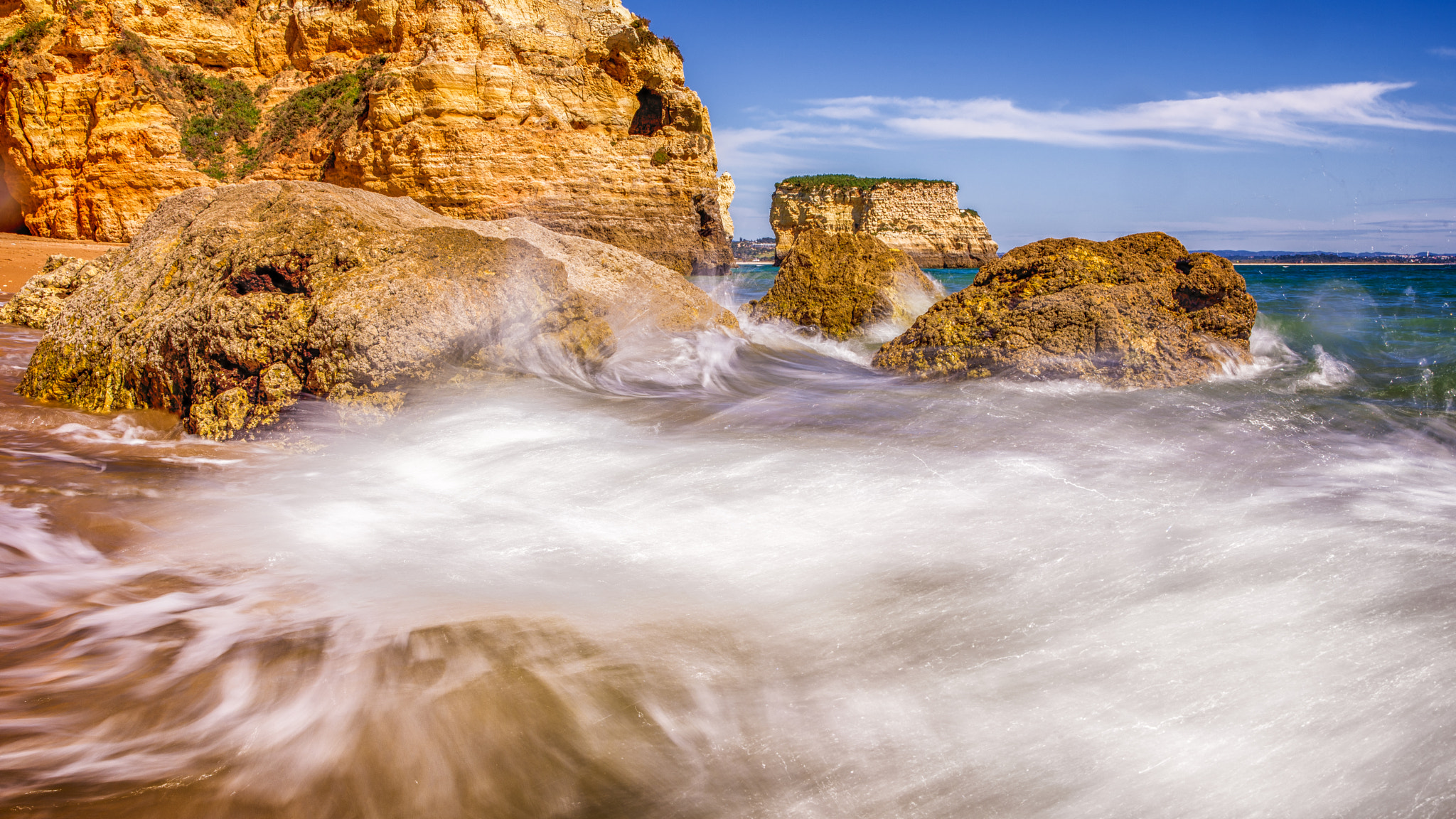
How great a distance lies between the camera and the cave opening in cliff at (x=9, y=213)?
15727 millimetres

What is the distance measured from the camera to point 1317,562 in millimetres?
2186

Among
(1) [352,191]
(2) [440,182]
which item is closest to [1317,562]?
(1) [352,191]

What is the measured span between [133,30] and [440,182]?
26.1ft

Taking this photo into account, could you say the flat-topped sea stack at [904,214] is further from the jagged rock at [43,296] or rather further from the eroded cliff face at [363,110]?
the jagged rock at [43,296]

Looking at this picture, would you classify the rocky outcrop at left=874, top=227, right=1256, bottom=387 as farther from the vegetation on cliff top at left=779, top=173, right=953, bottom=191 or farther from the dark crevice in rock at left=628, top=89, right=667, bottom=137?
the vegetation on cliff top at left=779, top=173, right=953, bottom=191

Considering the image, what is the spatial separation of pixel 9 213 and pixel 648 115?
14.1m

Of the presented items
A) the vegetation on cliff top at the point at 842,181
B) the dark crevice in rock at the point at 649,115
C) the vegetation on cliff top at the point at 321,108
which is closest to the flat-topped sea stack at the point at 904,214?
the vegetation on cliff top at the point at 842,181

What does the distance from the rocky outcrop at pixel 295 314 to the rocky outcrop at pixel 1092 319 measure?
241 cm

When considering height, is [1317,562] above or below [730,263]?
below

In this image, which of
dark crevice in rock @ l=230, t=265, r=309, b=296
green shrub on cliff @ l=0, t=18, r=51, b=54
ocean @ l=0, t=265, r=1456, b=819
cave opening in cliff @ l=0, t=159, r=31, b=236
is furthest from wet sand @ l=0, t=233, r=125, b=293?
ocean @ l=0, t=265, r=1456, b=819

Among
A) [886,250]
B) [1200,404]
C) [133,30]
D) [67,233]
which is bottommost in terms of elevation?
[1200,404]

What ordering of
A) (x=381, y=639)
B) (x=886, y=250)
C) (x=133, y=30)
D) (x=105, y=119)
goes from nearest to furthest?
(x=381, y=639), (x=886, y=250), (x=105, y=119), (x=133, y=30)

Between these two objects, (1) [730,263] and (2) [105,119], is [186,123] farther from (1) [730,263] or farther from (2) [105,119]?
(1) [730,263]

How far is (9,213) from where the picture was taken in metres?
16.0
